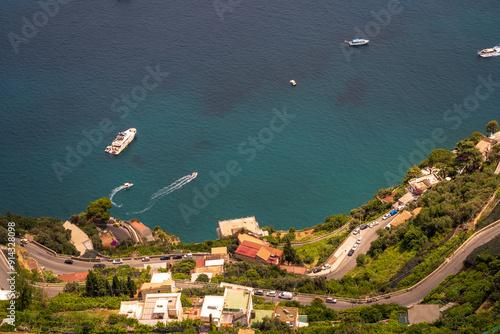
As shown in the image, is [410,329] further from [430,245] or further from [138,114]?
[138,114]

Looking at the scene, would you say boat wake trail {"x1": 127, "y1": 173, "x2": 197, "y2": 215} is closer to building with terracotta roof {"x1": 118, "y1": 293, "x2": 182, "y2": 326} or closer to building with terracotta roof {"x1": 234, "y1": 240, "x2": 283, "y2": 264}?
building with terracotta roof {"x1": 234, "y1": 240, "x2": 283, "y2": 264}

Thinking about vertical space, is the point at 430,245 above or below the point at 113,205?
below

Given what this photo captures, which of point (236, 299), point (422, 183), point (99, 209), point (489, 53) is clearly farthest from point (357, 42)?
point (236, 299)

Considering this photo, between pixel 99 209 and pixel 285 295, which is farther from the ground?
pixel 99 209

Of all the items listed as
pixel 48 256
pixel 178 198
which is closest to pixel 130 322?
pixel 48 256

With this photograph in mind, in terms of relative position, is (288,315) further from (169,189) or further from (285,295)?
(169,189)

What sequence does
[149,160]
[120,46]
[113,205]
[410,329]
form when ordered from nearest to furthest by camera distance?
[410,329], [113,205], [149,160], [120,46]
